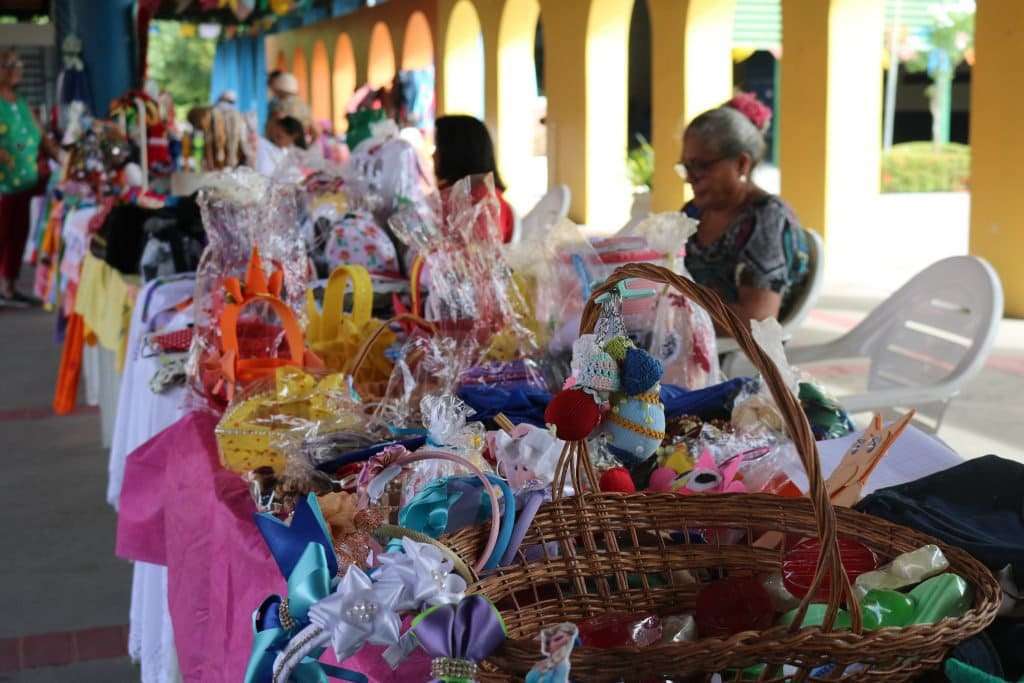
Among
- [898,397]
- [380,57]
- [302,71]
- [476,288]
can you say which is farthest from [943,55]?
[476,288]

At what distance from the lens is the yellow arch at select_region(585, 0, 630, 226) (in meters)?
12.1

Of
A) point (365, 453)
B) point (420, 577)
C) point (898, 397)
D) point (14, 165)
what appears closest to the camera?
point (420, 577)

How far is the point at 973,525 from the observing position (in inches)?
48.9

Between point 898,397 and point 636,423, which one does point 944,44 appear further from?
point 636,423

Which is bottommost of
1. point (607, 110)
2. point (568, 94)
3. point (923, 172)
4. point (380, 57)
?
point (923, 172)

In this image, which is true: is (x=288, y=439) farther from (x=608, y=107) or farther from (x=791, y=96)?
(x=608, y=107)

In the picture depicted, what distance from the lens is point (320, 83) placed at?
22.0 metres

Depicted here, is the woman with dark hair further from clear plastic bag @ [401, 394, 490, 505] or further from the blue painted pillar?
the blue painted pillar

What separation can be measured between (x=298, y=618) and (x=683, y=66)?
34.1ft

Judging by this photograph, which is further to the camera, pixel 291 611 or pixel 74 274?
pixel 74 274

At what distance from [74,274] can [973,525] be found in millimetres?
5035

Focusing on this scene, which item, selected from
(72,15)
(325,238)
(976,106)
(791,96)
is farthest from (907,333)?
(72,15)

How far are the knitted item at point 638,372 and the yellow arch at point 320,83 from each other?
20.2m

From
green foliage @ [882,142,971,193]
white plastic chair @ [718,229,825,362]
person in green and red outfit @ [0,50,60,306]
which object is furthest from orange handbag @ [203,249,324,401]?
green foliage @ [882,142,971,193]
